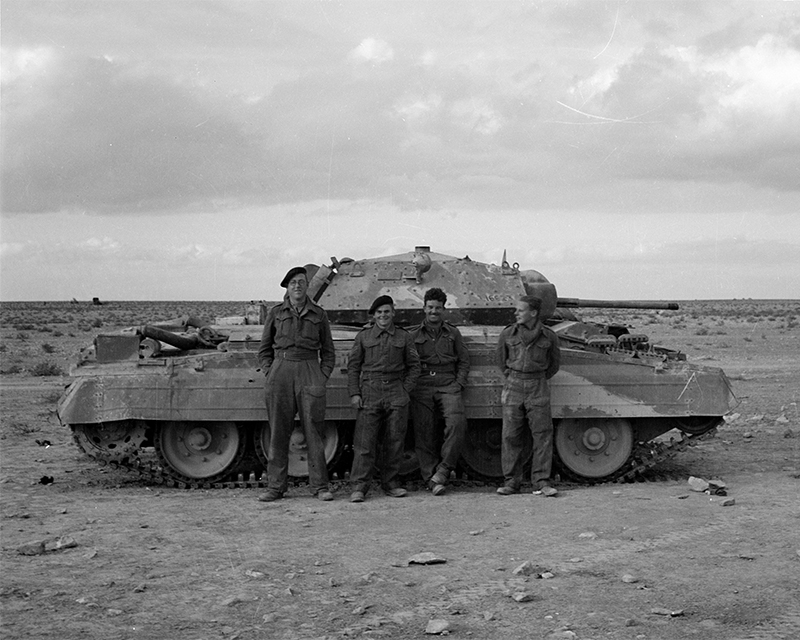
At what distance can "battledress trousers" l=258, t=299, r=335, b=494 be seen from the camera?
29.4 feet

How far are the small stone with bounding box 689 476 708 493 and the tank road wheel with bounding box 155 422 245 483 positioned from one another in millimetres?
4470

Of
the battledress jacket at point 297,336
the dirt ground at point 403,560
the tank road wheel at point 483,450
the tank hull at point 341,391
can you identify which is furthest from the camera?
the tank road wheel at point 483,450

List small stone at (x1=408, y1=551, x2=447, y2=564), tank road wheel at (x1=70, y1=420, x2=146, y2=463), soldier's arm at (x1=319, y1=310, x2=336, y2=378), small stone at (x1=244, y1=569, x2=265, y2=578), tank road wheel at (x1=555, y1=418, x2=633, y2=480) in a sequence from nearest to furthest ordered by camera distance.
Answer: small stone at (x1=244, y1=569, x2=265, y2=578), small stone at (x1=408, y1=551, x2=447, y2=564), soldier's arm at (x1=319, y1=310, x2=336, y2=378), tank road wheel at (x1=70, y1=420, x2=146, y2=463), tank road wheel at (x1=555, y1=418, x2=633, y2=480)

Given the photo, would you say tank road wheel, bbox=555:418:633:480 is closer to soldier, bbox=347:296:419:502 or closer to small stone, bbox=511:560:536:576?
soldier, bbox=347:296:419:502

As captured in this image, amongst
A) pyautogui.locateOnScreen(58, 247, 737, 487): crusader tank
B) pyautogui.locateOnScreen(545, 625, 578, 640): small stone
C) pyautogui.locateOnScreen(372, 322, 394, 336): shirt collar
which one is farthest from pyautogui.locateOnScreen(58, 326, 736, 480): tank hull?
pyautogui.locateOnScreen(545, 625, 578, 640): small stone

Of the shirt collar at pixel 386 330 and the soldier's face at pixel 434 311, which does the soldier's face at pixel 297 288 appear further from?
the soldier's face at pixel 434 311

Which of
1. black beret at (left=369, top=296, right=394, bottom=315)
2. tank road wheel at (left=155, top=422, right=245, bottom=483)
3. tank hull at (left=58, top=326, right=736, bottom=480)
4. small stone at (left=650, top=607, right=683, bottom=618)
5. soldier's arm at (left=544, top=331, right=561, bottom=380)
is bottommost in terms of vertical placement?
small stone at (left=650, top=607, right=683, bottom=618)

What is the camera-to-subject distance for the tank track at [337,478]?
9742 mm

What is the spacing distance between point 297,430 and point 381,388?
4.03 ft

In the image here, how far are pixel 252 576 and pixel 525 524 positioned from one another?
2.51 m

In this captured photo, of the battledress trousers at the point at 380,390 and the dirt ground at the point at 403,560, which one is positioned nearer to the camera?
the dirt ground at the point at 403,560

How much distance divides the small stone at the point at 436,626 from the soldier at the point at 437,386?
404cm

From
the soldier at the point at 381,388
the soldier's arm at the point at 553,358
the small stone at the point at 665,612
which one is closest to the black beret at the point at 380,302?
the soldier at the point at 381,388

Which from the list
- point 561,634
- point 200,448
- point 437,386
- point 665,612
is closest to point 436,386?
point 437,386
